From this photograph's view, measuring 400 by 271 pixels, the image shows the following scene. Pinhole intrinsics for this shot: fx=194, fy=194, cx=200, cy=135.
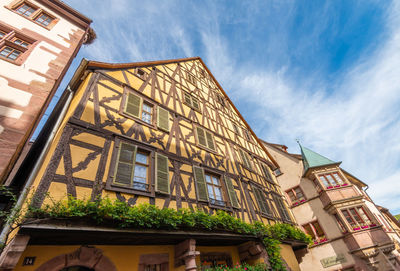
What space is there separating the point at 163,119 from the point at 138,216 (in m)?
4.22

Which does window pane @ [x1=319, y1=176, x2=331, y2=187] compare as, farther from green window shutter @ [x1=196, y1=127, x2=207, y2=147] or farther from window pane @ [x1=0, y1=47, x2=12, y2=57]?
window pane @ [x1=0, y1=47, x2=12, y2=57]

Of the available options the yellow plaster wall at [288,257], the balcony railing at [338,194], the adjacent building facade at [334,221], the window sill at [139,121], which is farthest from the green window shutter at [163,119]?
the balcony railing at [338,194]

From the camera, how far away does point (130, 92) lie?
23.1 feet

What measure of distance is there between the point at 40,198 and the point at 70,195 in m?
0.45

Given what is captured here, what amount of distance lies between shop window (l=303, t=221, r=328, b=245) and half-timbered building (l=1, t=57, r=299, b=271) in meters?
4.41

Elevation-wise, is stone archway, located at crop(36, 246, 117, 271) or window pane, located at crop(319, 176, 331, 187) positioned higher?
window pane, located at crop(319, 176, 331, 187)

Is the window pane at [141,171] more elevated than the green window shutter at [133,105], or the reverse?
the green window shutter at [133,105]

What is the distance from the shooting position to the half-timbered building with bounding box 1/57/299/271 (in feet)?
12.3

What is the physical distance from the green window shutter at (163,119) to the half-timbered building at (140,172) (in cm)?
5

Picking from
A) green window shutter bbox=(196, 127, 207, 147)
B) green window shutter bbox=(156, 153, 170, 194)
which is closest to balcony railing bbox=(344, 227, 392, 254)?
green window shutter bbox=(196, 127, 207, 147)

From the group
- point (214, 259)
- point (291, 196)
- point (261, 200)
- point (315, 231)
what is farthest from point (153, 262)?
point (291, 196)

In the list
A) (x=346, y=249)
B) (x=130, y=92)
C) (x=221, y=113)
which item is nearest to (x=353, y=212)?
(x=346, y=249)

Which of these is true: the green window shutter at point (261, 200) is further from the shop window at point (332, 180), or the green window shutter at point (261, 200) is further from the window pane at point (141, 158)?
the shop window at point (332, 180)

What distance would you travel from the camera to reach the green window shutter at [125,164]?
4.79 metres
